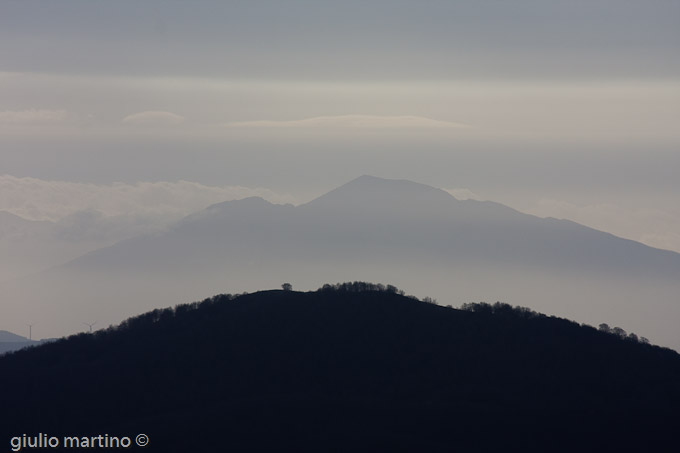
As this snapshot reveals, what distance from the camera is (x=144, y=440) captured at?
653ft

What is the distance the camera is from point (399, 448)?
Answer: 19625 cm

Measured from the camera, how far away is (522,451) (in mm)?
198125

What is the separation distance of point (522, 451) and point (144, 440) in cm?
7351

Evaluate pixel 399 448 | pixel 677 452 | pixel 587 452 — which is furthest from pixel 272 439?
pixel 677 452

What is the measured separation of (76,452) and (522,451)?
86408 mm

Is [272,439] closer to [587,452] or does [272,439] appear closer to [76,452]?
[76,452]

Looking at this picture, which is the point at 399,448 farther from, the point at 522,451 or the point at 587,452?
the point at 587,452

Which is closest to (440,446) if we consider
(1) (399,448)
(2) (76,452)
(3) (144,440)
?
(1) (399,448)

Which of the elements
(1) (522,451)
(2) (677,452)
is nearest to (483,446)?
(1) (522,451)

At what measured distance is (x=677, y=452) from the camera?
655 ft

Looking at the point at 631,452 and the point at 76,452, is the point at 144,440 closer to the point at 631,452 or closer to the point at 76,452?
the point at 76,452

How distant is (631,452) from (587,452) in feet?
28.8

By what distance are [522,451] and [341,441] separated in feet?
115

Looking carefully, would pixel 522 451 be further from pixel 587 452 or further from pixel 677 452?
pixel 677 452
